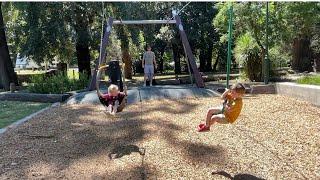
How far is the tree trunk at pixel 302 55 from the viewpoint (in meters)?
22.8

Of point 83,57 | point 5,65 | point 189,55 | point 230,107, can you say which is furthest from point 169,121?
point 5,65

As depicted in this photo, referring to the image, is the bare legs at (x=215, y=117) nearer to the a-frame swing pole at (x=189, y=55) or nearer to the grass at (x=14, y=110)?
the grass at (x=14, y=110)

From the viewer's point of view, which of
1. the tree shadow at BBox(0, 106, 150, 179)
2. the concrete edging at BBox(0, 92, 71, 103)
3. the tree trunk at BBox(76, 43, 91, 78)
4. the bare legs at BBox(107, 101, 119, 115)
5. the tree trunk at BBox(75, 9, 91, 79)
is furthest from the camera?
the tree trunk at BBox(76, 43, 91, 78)

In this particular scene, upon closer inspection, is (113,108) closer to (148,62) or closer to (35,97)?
(148,62)

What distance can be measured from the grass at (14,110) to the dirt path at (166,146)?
110 centimetres

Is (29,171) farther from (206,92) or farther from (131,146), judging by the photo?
(206,92)

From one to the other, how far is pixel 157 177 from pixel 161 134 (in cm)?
212

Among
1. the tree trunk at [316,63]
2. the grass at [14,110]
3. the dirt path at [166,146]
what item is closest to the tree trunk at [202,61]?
the tree trunk at [316,63]

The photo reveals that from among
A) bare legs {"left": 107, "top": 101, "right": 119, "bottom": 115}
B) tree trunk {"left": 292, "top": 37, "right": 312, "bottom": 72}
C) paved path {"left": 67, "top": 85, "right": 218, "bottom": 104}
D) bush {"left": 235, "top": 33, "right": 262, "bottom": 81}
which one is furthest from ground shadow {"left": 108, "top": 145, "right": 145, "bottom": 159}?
tree trunk {"left": 292, "top": 37, "right": 312, "bottom": 72}

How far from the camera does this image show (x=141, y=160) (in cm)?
580

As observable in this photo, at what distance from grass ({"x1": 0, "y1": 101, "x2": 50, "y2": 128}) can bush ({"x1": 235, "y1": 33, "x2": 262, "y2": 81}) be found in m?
7.81

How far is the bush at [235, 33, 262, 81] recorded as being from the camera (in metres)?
16.6

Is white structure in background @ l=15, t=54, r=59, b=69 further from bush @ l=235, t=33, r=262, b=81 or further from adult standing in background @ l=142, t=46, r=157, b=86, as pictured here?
bush @ l=235, t=33, r=262, b=81

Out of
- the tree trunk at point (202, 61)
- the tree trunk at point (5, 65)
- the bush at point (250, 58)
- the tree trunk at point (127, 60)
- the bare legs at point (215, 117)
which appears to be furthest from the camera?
the tree trunk at point (202, 61)
